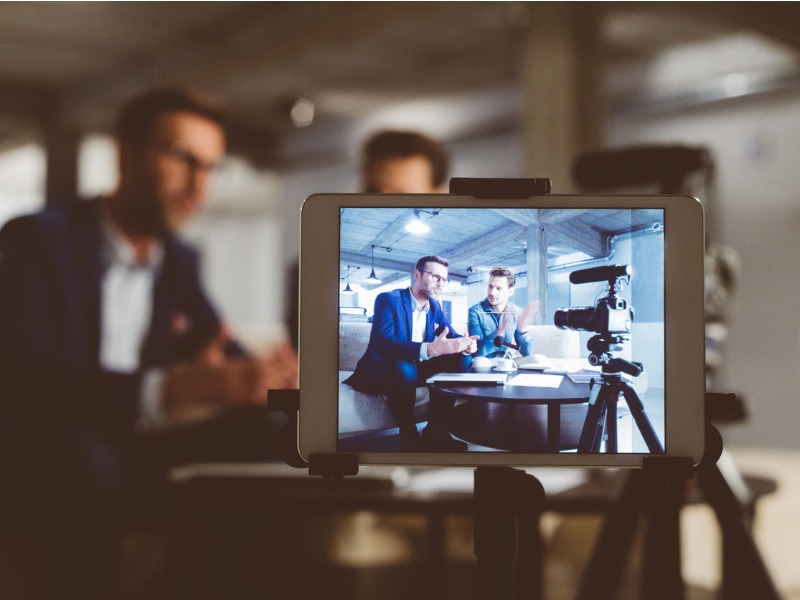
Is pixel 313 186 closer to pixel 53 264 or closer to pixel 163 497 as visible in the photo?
pixel 53 264

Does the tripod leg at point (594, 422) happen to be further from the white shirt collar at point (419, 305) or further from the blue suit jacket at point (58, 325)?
the blue suit jacket at point (58, 325)

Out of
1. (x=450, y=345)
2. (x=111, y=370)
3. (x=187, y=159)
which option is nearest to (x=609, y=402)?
(x=450, y=345)

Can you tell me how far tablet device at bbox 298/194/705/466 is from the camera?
23.5 inches

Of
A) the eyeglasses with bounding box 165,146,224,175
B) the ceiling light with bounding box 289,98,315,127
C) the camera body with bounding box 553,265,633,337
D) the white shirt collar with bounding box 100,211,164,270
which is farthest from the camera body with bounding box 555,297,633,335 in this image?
the ceiling light with bounding box 289,98,315,127

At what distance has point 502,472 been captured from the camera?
59 centimetres

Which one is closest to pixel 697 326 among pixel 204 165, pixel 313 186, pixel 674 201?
pixel 674 201

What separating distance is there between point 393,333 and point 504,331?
0.10m

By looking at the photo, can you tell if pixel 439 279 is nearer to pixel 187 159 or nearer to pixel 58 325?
pixel 58 325

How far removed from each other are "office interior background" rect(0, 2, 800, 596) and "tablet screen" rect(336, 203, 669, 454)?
4.71 feet

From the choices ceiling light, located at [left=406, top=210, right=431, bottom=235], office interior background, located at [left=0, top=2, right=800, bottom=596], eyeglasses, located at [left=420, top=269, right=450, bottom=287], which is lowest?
eyeglasses, located at [left=420, top=269, right=450, bottom=287]

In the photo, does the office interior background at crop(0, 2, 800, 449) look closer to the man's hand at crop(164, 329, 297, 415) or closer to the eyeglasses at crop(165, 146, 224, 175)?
the eyeglasses at crop(165, 146, 224, 175)

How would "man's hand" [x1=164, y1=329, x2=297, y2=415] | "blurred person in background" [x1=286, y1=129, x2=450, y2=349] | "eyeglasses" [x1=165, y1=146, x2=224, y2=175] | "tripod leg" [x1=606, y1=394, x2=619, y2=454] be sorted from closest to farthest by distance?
"tripod leg" [x1=606, y1=394, x2=619, y2=454] < "man's hand" [x1=164, y1=329, x2=297, y2=415] < "blurred person in background" [x1=286, y1=129, x2=450, y2=349] < "eyeglasses" [x1=165, y1=146, x2=224, y2=175]

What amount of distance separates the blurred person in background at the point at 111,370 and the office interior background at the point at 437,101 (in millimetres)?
147

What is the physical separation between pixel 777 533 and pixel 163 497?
2229 mm
